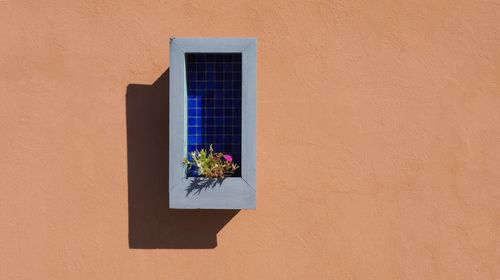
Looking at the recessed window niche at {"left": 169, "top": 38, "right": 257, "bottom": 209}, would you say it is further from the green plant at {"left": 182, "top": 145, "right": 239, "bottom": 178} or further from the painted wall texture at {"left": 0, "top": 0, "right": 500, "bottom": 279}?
the painted wall texture at {"left": 0, "top": 0, "right": 500, "bottom": 279}

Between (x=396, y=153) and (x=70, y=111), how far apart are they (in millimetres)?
2425

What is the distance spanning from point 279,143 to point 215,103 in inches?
22.1

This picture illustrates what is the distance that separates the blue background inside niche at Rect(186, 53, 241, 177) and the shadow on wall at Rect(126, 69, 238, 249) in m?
0.19

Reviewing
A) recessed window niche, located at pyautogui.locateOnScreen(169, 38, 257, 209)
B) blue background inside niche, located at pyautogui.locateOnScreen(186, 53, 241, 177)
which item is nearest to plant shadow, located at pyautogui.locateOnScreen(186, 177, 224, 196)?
recessed window niche, located at pyautogui.locateOnScreen(169, 38, 257, 209)

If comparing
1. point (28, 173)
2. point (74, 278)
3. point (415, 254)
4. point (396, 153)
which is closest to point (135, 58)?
point (28, 173)

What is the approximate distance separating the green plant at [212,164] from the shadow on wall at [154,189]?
33cm

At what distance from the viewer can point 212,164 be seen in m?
3.24

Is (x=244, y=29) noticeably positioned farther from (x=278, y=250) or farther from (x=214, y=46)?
(x=278, y=250)

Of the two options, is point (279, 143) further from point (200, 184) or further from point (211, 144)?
point (200, 184)

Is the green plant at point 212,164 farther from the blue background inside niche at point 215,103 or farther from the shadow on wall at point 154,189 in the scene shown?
the shadow on wall at point 154,189

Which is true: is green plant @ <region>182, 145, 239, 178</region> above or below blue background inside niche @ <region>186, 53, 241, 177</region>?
below

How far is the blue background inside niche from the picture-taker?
3.48 metres

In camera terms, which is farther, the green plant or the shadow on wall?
the shadow on wall

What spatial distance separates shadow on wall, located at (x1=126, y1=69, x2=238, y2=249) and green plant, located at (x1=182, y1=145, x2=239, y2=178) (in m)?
0.33
